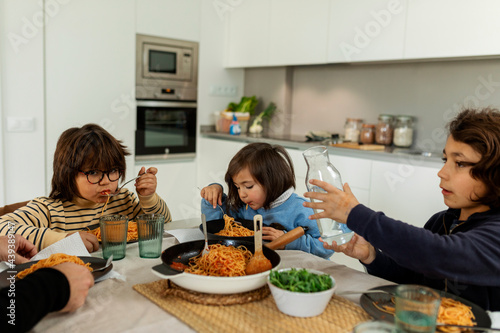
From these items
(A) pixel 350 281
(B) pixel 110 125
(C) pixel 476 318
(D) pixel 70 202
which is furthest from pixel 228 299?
(B) pixel 110 125

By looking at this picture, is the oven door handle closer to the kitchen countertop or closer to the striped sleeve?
the kitchen countertop

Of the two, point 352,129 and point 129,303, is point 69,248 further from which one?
point 352,129

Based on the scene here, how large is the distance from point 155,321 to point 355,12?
2.75 m

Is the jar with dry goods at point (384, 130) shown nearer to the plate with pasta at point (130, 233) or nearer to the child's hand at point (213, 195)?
the child's hand at point (213, 195)

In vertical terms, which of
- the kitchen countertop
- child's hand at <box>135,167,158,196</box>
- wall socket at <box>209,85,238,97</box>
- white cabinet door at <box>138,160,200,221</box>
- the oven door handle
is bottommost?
white cabinet door at <box>138,160,200,221</box>

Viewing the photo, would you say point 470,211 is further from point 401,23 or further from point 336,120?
point 336,120

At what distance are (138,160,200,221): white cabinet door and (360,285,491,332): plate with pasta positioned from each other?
2.99m

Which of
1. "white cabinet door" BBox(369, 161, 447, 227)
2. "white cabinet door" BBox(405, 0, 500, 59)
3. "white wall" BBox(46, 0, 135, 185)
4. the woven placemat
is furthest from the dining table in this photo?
"white wall" BBox(46, 0, 135, 185)

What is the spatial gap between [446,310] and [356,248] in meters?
0.36

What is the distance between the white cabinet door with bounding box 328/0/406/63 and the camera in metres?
2.89

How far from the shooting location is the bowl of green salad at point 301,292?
90 centimetres

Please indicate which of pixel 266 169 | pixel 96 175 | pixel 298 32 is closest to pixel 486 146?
pixel 266 169

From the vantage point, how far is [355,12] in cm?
310

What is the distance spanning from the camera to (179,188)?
3979 mm
